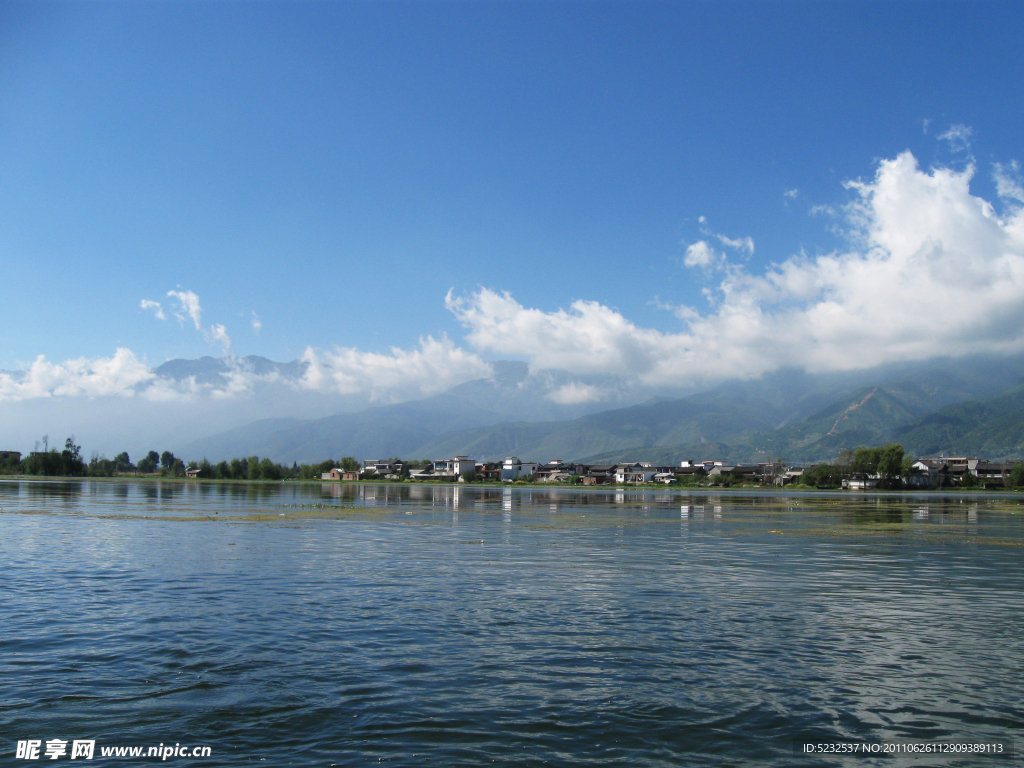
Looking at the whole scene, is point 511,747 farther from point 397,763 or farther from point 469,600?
point 469,600

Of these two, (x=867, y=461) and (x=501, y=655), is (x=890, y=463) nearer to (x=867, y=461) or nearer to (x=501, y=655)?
(x=867, y=461)

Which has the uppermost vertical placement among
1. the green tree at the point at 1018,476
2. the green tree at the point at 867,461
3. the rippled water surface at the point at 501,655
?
the rippled water surface at the point at 501,655

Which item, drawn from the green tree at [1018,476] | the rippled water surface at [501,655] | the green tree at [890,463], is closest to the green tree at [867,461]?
the green tree at [890,463]

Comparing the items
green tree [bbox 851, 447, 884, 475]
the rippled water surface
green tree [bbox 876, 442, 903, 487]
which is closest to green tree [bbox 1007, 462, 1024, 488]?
green tree [bbox 876, 442, 903, 487]

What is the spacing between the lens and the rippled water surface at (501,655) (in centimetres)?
1108

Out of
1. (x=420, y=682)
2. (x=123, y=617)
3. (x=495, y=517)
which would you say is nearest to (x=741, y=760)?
(x=420, y=682)

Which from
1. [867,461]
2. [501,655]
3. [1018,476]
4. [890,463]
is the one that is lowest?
[1018,476]

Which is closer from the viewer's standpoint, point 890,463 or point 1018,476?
point 1018,476

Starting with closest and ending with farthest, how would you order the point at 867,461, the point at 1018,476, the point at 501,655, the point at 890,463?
1. the point at 501,655
2. the point at 1018,476
3. the point at 890,463
4. the point at 867,461

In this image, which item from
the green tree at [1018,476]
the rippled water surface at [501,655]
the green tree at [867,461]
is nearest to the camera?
the rippled water surface at [501,655]

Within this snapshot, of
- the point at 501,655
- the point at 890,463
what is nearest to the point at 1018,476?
the point at 890,463

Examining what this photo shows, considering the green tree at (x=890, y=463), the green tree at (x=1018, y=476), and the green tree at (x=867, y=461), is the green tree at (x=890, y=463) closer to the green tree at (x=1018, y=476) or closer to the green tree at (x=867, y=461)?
the green tree at (x=867, y=461)

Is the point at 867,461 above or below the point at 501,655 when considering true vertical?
below

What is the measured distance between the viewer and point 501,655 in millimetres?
15508
